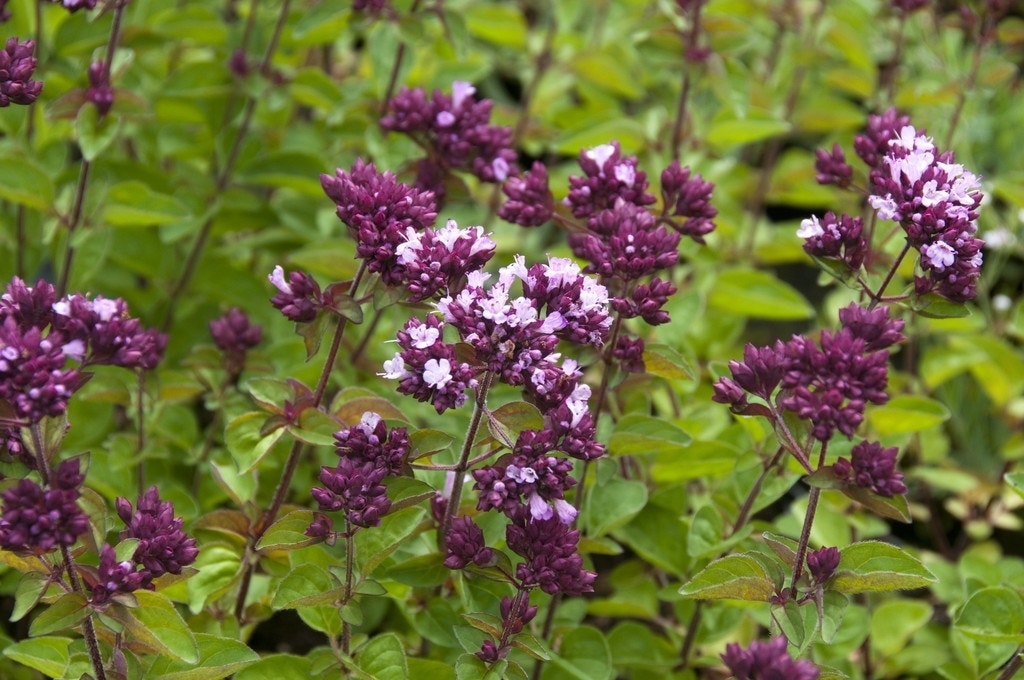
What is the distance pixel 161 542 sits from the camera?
2.01 metres

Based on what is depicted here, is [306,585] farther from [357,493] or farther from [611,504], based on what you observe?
[611,504]

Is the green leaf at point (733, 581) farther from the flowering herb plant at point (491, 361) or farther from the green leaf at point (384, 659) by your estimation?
the green leaf at point (384, 659)

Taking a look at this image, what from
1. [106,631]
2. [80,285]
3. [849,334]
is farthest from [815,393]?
[80,285]

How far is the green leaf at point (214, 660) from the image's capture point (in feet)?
7.00

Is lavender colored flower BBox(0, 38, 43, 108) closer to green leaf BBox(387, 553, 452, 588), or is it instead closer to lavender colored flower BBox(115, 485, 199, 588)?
lavender colored flower BBox(115, 485, 199, 588)

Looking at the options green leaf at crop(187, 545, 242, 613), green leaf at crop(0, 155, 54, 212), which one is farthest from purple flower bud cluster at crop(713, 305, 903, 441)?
green leaf at crop(0, 155, 54, 212)

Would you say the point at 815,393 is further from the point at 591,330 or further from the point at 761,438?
the point at 761,438

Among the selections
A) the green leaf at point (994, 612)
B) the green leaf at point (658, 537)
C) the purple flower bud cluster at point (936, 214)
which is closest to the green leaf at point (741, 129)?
the purple flower bud cluster at point (936, 214)

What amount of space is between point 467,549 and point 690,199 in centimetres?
101

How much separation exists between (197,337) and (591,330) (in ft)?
6.43

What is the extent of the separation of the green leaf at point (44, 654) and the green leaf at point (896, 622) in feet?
6.87

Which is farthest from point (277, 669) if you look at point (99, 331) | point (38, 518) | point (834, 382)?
point (834, 382)

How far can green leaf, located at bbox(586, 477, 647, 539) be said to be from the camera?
2.54m

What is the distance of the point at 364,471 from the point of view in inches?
81.7
